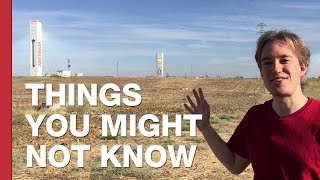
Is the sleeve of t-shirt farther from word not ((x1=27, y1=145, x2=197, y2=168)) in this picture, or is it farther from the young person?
word not ((x1=27, y1=145, x2=197, y2=168))

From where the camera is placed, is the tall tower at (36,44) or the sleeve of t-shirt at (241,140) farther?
the tall tower at (36,44)

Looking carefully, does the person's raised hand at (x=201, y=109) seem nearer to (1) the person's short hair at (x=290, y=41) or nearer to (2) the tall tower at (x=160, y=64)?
(1) the person's short hair at (x=290, y=41)

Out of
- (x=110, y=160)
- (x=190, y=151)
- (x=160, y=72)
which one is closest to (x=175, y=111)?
(x=190, y=151)

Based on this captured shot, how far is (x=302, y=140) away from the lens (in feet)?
7.59

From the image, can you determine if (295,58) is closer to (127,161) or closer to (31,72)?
(127,161)

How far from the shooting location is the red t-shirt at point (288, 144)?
2301 millimetres

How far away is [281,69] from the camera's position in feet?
7.87

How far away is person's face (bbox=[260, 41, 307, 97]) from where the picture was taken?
2395 mm

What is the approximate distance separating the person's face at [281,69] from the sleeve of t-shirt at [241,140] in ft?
0.87

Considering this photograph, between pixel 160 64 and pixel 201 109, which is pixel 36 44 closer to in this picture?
pixel 160 64

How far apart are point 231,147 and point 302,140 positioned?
0.51 m

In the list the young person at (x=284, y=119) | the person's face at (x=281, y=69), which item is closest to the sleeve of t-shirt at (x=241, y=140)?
the young person at (x=284, y=119)

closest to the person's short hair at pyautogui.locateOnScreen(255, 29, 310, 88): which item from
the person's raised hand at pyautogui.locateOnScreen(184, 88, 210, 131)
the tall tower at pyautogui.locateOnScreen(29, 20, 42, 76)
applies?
the person's raised hand at pyautogui.locateOnScreen(184, 88, 210, 131)

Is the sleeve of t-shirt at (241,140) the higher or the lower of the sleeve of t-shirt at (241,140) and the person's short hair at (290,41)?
the lower
